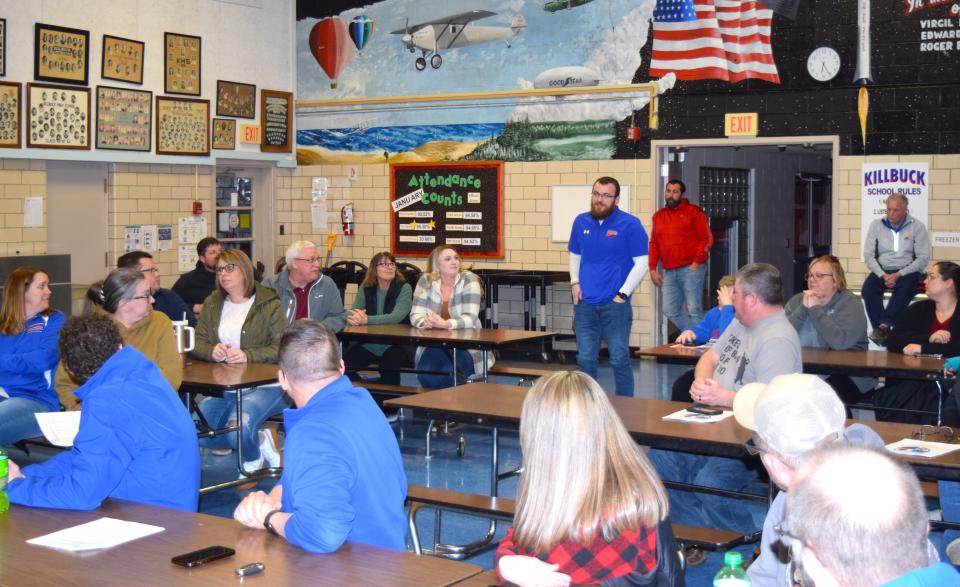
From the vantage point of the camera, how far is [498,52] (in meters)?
12.5

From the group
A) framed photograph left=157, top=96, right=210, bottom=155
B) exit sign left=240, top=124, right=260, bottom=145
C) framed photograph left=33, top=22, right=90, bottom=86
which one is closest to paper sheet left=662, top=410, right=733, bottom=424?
framed photograph left=33, top=22, right=90, bottom=86

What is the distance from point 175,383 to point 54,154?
6.34m

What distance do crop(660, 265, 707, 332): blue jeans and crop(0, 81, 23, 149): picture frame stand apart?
6.68m

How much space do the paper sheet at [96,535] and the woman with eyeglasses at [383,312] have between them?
5145 millimetres

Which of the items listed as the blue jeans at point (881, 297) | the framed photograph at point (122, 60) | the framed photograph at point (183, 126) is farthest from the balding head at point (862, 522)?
the framed photograph at point (183, 126)

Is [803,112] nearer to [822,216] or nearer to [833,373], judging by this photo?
[833,373]

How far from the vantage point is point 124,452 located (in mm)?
3420

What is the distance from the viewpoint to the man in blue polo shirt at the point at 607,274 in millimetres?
8367

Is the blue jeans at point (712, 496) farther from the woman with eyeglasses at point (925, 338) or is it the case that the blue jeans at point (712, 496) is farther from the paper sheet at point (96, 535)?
the paper sheet at point (96, 535)

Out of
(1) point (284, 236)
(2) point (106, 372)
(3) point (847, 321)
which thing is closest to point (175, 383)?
(2) point (106, 372)

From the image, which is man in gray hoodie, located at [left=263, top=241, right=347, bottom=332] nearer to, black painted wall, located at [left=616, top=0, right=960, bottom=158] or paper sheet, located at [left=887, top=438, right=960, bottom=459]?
paper sheet, located at [left=887, top=438, right=960, bottom=459]

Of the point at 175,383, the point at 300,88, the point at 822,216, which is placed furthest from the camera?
the point at 822,216

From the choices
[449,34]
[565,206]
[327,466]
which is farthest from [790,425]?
[449,34]

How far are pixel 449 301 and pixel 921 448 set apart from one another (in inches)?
175
